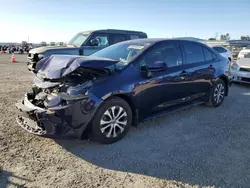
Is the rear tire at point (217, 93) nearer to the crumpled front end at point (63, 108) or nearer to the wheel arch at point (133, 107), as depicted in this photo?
the wheel arch at point (133, 107)

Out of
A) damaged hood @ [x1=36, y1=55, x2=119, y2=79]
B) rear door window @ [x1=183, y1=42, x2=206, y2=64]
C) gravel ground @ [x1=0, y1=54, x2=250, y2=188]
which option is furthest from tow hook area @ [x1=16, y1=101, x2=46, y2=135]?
rear door window @ [x1=183, y1=42, x2=206, y2=64]

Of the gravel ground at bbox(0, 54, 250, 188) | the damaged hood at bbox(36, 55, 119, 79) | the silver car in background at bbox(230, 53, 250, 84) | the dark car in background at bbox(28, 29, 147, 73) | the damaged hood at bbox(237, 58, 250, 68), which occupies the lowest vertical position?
the gravel ground at bbox(0, 54, 250, 188)

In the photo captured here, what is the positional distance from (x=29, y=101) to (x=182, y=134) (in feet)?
8.75

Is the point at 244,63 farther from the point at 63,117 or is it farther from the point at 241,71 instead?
the point at 63,117

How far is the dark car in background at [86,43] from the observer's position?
321 inches

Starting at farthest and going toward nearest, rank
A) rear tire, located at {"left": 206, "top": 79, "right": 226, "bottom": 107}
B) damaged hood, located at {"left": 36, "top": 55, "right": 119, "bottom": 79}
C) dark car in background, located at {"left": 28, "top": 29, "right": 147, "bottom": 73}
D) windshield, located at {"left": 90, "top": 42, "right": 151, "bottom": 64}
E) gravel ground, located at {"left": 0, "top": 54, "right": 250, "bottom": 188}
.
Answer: dark car in background, located at {"left": 28, "top": 29, "right": 147, "bottom": 73}, rear tire, located at {"left": 206, "top": 79, "right": 226, "bottom": 107}, windshield, located at {"left": 90, "top": 42, "right": 151, "bottom": 64}, damaged hood, located at {"left": 36, "top": 55, "right": 119, "bottom": 79}, gravel ground, located at {"left": 0, "top": 54, "right": 250, "bottom": 188}

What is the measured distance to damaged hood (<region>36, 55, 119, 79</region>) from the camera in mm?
3243

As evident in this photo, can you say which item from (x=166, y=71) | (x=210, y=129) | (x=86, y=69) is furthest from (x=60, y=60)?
(x=210, y=129)

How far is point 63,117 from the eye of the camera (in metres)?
3.10

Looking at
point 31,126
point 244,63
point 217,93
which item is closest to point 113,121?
point 31,126

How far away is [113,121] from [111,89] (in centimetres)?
52

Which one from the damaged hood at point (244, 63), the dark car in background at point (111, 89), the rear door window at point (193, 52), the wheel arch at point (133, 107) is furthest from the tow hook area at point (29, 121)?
the damaged hood at point (244, 63)

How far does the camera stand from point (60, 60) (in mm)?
3621

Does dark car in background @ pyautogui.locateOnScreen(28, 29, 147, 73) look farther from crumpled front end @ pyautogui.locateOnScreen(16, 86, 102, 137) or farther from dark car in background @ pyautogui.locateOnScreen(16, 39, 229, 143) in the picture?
crumpled front end @ pyautogui.locateOnScreen(16, 86, 102, 137)
